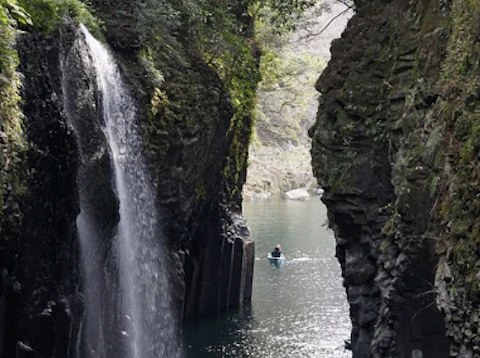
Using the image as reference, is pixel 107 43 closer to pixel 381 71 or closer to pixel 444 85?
pixel 381 71

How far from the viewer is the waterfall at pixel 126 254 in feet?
58.3

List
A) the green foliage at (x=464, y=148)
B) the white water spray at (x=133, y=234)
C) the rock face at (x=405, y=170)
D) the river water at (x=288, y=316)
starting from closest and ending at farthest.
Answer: the green foliage at (x=464, y=148) → the rock face at (x=405, y=170) → the white water spray at (x=133, y=234) → the river water at (x=288, y=316)

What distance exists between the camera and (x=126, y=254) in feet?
64.5

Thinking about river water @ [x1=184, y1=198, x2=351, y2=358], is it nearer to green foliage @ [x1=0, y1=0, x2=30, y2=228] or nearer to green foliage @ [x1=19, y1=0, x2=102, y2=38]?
green foliage @ [x1=19, y1=0, x2=102, y2=38]

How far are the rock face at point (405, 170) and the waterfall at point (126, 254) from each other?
488 centimetres

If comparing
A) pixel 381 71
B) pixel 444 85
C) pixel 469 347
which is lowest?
pixel 469 347

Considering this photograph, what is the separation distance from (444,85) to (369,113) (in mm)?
5917

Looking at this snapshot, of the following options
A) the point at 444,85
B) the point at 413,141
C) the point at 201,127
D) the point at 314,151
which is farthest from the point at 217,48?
the point at 444,85

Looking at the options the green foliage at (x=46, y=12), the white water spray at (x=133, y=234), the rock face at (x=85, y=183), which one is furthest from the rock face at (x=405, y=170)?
the green foliage at (x=46, y=12)

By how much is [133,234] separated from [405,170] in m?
8.20

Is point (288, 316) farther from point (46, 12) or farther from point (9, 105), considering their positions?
point (9, 105)

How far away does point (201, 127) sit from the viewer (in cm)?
2225

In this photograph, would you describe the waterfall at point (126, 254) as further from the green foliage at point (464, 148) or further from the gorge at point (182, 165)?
the green foliage at point (464, 148)

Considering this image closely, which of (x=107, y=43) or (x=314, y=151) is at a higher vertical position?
(x=107, y=43)
